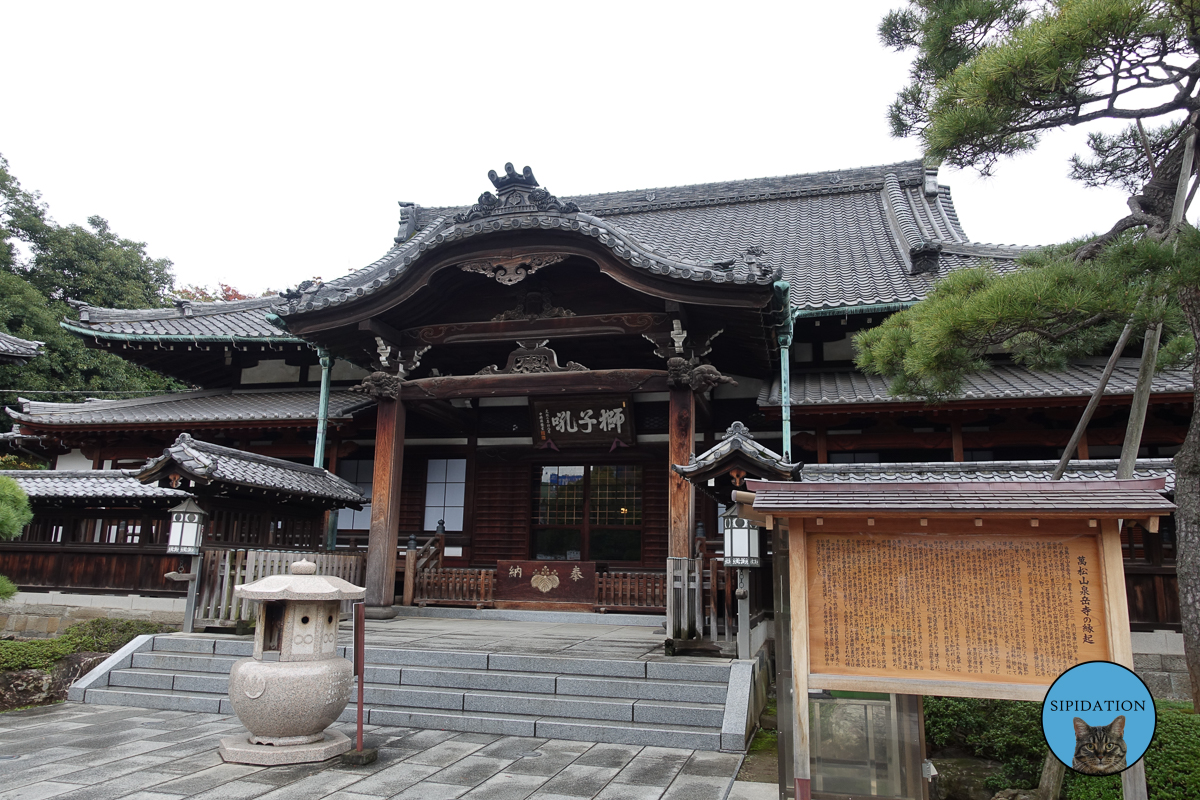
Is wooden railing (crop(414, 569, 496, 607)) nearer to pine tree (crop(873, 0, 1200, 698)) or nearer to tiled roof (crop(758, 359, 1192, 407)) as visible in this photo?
tiled roof (crop(758, 359, 1192, 407))

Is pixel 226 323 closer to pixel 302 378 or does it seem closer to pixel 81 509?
pixel 302 378

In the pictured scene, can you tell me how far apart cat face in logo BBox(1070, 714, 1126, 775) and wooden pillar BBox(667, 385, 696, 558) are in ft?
19.2

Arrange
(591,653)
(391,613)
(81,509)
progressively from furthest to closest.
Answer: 1. (81,509)
2. (391,613)
3. (591,653)

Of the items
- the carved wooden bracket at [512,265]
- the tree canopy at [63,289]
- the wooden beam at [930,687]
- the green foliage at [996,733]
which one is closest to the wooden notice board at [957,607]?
the wooden beam at [930,687]

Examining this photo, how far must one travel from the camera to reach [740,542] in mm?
8195

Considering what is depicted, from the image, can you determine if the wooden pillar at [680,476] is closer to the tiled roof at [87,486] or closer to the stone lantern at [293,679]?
the stone lantern at [293,679]

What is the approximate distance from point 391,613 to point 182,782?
5.69m

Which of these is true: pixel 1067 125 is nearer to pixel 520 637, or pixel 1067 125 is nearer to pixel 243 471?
pixel 520 637

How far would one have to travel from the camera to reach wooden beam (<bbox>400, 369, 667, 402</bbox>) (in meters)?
11.1

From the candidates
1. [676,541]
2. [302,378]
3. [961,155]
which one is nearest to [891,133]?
[961,155]

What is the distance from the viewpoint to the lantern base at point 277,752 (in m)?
6.08

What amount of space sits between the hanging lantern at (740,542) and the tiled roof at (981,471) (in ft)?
3.88

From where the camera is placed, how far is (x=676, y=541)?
9.89 metres

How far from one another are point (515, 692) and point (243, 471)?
5211mm
